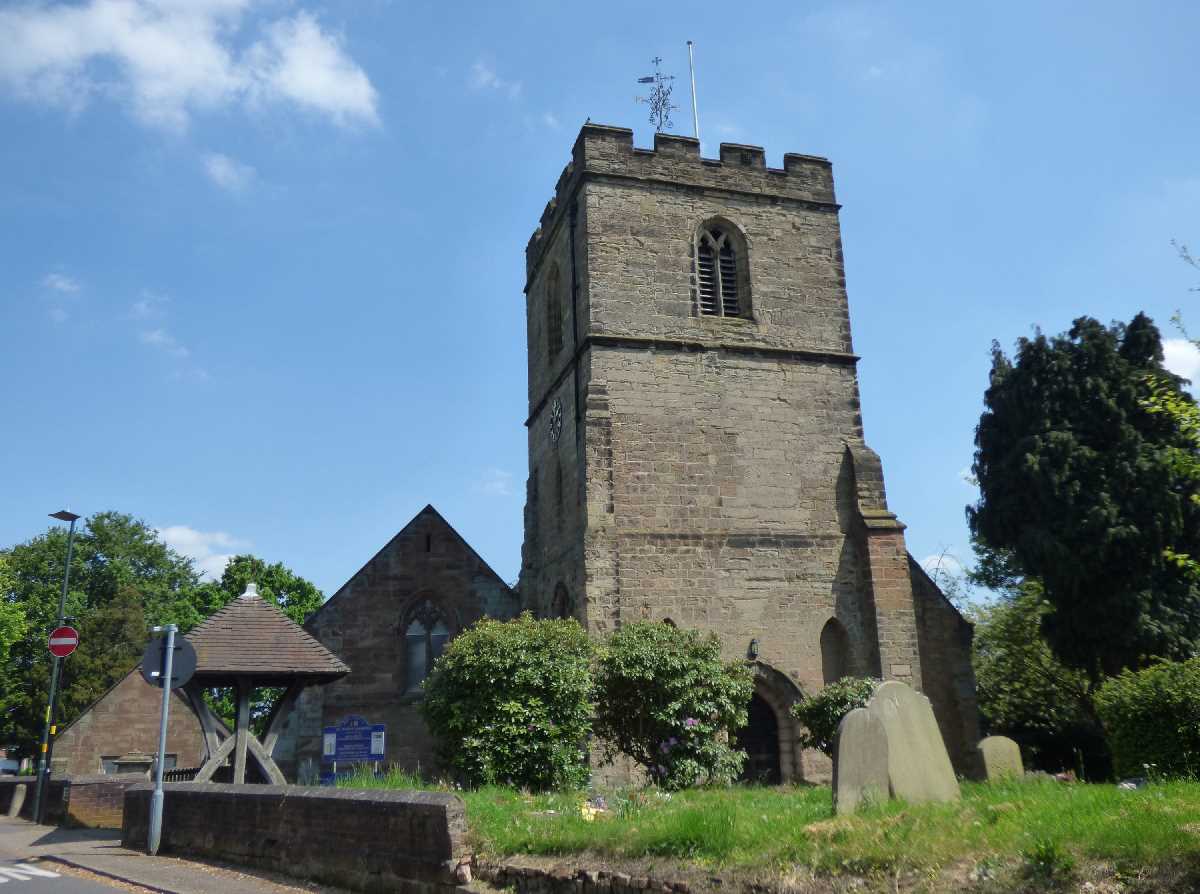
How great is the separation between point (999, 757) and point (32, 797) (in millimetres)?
20052

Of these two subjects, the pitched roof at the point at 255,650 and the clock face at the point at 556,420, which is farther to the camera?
the clock face at the point at 556,420

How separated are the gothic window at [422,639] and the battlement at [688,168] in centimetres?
982

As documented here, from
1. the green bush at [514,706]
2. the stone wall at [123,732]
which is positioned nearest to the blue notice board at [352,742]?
the green bush at [514,706]

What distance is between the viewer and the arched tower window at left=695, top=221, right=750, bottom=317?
21.7m

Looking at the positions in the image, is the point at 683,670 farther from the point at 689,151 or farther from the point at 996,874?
the point at 689,151

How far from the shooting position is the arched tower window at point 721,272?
21.7 m

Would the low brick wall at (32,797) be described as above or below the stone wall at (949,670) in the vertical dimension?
below

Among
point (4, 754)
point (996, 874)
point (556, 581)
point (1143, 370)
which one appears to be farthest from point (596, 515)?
point (4, 754)

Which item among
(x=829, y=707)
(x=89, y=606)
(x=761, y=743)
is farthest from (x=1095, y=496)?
(x=89, y=606)

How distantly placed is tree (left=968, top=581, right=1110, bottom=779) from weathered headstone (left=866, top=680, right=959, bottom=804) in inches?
812

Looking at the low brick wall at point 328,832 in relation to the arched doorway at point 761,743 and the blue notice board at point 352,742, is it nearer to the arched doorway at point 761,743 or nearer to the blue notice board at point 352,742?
the blue notice board at point 352,742

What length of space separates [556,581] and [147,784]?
30.1 ft

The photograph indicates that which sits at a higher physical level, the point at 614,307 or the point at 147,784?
the point at 614,307

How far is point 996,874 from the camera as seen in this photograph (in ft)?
19.0
